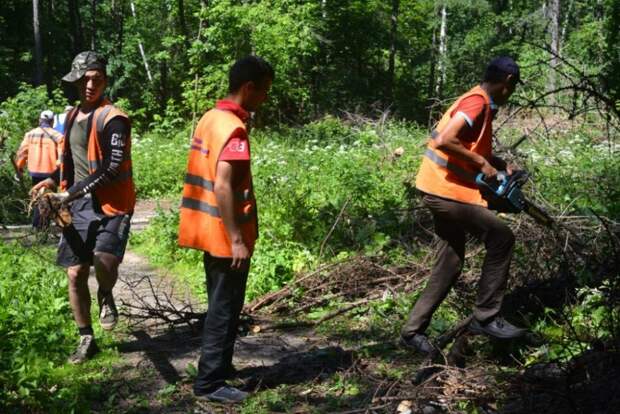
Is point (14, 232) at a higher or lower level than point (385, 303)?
lower

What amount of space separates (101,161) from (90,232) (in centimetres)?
54

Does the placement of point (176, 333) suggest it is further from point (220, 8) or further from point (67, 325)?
point (220, 8)

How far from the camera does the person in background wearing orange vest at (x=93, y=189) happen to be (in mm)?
4883

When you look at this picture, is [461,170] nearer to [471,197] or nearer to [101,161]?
[471,197]

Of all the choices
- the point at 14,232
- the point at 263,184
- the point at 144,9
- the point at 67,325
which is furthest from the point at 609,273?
the point at 144,9

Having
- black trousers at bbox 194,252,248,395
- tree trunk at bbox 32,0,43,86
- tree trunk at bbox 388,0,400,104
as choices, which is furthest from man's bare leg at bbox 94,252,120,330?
tree trunk at bbox 388,0,400,104

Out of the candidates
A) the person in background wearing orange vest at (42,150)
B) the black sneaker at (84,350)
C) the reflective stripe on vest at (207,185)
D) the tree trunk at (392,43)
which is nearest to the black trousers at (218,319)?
the reflective stripe on vest at (207,185)

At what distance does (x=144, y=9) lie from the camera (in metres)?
40.1

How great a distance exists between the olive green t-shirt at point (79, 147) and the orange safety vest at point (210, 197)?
3.87 feet

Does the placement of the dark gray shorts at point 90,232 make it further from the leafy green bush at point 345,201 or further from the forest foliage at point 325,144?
the leafy green bush at point 345,201

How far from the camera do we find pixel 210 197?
4.14 m

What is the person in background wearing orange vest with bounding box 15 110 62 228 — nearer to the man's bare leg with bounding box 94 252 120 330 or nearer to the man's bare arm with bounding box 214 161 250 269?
the man's bare leg with bounding box 94 252 120 330

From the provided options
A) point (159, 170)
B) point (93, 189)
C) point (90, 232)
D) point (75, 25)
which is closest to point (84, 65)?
point (93, 189)

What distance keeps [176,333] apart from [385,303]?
1.84 metres
